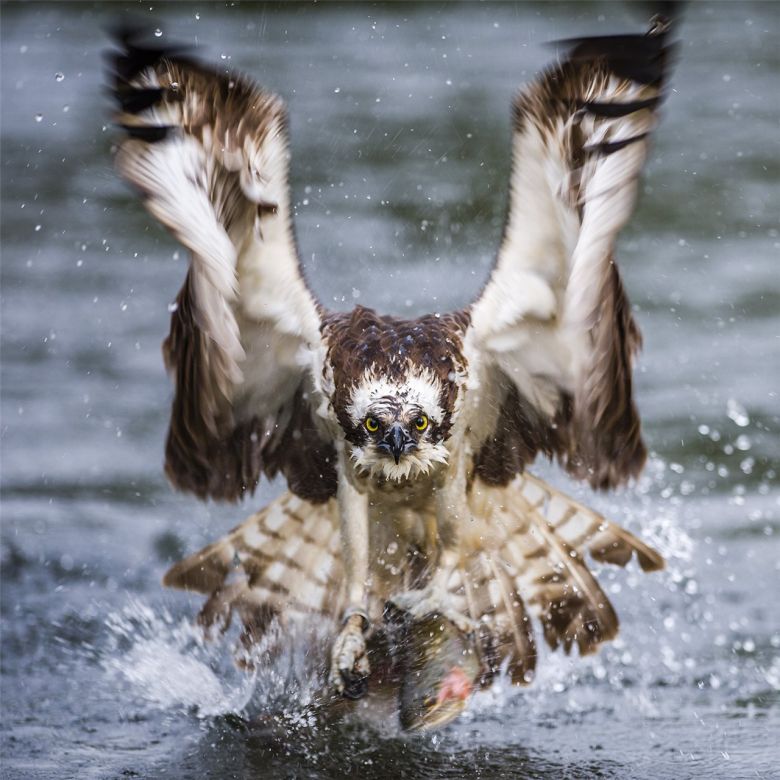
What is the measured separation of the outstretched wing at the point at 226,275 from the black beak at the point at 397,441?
0.52 metres

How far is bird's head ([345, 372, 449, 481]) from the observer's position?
4727 millimetres

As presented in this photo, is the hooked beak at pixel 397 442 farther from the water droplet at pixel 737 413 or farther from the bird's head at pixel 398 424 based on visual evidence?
the water droplet at pixel 737 413

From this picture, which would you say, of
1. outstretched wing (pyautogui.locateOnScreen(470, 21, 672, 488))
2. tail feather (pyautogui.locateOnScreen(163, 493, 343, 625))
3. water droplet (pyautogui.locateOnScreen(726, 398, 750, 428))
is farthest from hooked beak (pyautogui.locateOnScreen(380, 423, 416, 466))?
water droplet (pyautogui.locateOnScreen(726, 398, 750, 428))

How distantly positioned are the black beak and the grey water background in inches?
37.9

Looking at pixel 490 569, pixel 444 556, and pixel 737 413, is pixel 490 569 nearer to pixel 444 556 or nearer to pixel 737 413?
pixel 444 556

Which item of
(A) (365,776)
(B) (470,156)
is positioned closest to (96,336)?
(B) (470,156)

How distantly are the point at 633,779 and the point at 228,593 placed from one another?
1682 mm

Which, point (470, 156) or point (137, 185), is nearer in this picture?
point (137, 185)

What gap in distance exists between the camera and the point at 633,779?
457cm

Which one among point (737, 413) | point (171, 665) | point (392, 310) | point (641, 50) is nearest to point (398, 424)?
point (641, 50)

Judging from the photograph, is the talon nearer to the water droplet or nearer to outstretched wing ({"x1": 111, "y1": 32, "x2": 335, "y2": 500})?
outstretched wing ({"x1": 111, "y1": 32, "x2": 335, "y2": 500})

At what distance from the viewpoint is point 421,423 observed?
4.78 m

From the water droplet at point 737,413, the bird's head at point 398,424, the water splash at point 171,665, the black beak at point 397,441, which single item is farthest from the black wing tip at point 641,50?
the water droplet at point 737,413

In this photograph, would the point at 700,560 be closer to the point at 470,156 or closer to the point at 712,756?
the point at 712,756
